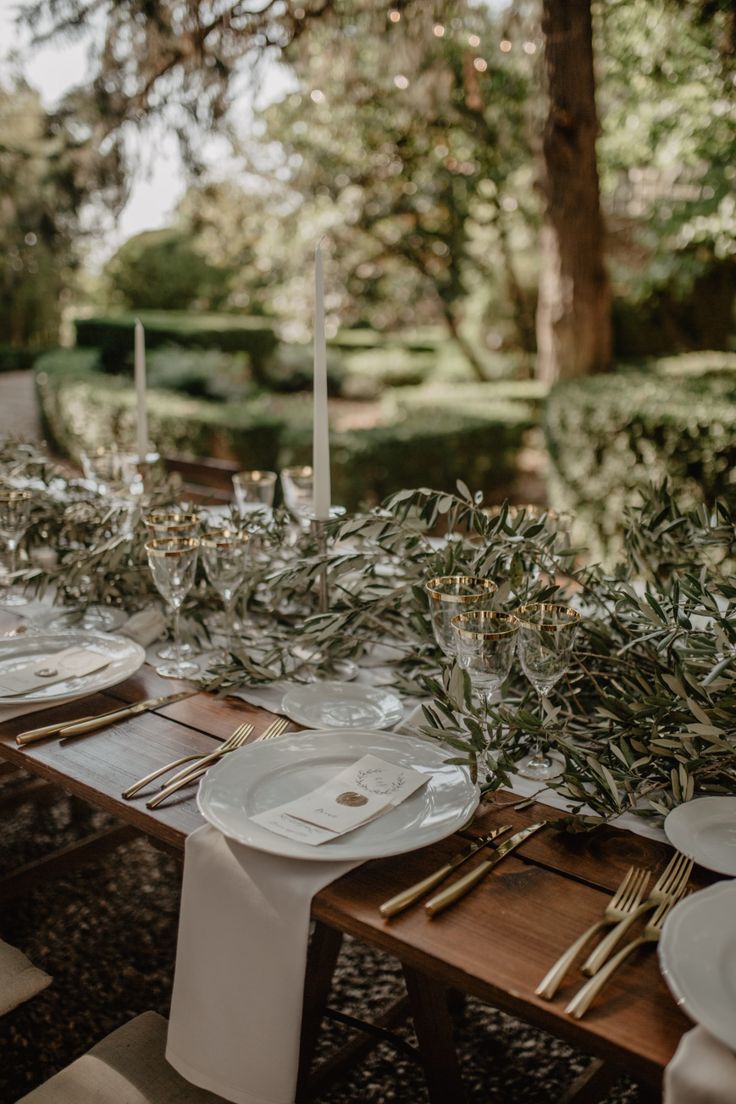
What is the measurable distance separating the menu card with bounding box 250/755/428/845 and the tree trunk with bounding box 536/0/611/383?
548 cm

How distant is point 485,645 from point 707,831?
385 mm

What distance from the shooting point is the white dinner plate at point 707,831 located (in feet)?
4.07

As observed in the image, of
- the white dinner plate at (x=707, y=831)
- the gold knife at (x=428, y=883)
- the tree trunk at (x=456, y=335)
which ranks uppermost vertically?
the tree trunk at (x=456, y=335)

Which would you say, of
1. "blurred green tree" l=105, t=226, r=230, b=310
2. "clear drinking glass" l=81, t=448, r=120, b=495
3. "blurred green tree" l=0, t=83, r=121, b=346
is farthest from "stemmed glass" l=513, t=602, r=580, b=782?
"blurred green tree" l=105, t=226, r=230, b=310

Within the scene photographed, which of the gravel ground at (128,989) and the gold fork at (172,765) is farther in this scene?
the gravel ground at (128,989)

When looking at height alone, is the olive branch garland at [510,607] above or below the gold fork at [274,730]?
above

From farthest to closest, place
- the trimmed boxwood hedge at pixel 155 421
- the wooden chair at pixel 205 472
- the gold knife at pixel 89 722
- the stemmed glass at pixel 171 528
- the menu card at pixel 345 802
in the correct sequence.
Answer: the trimmed boxwood hedge at pixel 155 421
the wooden chair at pixel 205 472
the stemmed glass at pixel 171 528
the gold knife at pixel 89 722
the menu card at pixel 345 802

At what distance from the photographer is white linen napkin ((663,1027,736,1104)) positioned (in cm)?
90

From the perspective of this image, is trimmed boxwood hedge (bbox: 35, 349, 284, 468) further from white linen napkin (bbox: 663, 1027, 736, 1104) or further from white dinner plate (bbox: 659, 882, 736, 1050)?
white linen napkin (bbox: 663, 1027, 736, 1104)

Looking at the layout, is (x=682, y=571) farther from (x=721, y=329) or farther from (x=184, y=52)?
(x=721, y=329)

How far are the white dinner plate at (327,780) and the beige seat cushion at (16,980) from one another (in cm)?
54

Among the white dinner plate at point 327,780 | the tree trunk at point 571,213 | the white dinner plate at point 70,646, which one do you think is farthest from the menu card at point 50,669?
the tree trunk at point 571,213

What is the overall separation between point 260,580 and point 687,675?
2.94ft

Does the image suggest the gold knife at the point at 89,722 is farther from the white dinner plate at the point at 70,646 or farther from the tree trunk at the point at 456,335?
the tree trunk at the point at 456,335
